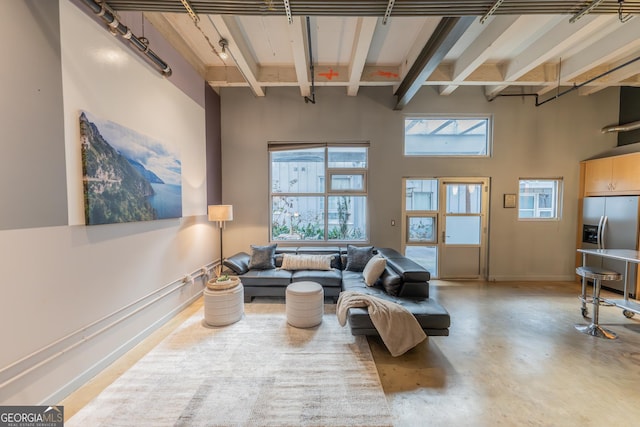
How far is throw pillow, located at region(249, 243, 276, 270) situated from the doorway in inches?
105

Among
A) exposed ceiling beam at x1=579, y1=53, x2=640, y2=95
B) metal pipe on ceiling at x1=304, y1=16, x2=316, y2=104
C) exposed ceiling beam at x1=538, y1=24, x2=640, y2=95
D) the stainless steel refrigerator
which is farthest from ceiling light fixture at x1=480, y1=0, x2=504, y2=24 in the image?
the stainless steel refrigerator

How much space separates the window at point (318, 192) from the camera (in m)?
4.87

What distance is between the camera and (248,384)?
2039 millimetres

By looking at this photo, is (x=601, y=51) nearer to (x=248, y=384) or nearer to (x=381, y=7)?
(x=381, y=7)

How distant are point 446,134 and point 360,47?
2730 mm

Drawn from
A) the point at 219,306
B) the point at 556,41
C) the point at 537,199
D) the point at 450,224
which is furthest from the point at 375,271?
the point at 537,199

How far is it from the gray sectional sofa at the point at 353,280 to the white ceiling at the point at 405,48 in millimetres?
2757

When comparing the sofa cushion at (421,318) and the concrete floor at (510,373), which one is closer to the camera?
the concrete floor at (510,373)

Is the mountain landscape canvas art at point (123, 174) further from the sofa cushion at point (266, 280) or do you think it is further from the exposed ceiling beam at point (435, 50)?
the exposed ceiling beam at point (435, 50)

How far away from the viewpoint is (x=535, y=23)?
9.31ft

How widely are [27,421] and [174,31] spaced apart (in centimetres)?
416

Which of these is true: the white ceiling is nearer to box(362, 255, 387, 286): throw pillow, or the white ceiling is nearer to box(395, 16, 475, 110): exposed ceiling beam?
box(395, 16, 475, 110): exposed ceiling beam

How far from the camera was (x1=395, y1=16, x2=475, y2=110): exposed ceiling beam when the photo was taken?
8.32 feet

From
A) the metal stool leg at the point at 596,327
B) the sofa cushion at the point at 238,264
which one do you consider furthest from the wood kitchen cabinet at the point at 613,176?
the sofa cushion at the point at 238,264
